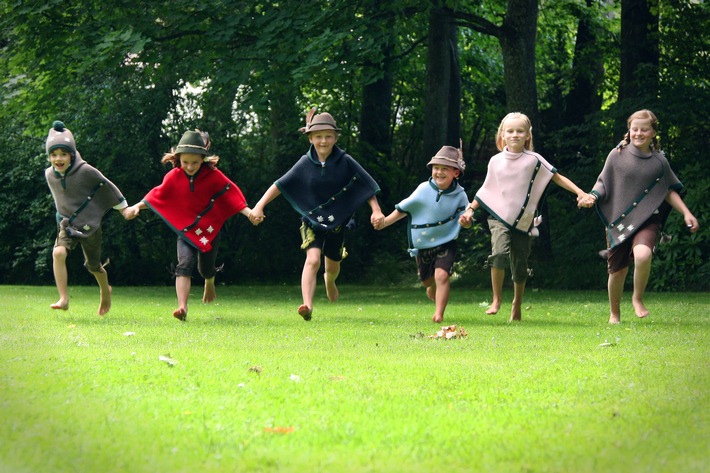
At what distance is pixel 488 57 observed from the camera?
105ft

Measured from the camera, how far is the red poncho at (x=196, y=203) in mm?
12180

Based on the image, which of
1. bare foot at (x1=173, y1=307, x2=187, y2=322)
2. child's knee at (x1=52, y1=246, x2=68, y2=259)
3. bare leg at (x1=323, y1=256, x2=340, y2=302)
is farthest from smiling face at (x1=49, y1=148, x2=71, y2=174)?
bare leg at (x1=323, y1=256, x2=340, y2=302)

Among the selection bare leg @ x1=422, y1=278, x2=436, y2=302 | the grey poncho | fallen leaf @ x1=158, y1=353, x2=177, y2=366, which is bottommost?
fallen leaf @ x1=158, y1=353, x2=177, y2=366

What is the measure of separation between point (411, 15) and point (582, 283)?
18.7ft

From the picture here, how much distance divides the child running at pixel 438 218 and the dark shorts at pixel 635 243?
1649 millimetres

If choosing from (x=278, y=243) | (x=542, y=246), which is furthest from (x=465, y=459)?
(x=278, y=243)

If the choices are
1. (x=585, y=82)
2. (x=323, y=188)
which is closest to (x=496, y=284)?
(x=323, y=188)

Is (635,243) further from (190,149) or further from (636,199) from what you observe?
(190,149)

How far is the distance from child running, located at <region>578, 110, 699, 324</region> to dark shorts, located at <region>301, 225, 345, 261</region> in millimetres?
2702

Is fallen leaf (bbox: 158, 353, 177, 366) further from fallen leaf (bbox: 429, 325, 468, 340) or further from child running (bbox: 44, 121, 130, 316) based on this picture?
child running (bbox: 44, 121, 130, 316)

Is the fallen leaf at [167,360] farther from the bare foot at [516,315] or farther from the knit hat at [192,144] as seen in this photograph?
the bare foot at [516,315]

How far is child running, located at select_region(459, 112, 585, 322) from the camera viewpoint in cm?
1188

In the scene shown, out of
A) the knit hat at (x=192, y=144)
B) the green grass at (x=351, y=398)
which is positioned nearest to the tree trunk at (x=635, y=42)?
the green grass at (x=351, y=398)

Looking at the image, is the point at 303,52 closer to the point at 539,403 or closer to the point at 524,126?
the point at 524,126
